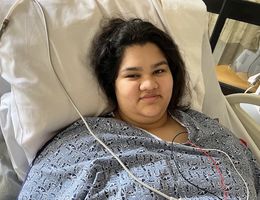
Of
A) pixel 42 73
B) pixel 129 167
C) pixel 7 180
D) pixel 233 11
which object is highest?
pixel 233 11

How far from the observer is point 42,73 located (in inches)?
49.7

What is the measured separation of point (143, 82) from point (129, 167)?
0.28m

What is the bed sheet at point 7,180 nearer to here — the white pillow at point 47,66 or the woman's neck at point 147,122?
the white pillow at point 47,66

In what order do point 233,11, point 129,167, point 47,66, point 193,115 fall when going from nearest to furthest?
point 129,167
point 47,66
point 193,115
point 233,11

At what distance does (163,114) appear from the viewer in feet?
4.62

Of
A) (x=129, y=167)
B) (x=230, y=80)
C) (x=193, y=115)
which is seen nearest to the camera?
(x=129, y=167)

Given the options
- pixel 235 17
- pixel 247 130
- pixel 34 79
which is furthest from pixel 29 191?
pixel 235 17

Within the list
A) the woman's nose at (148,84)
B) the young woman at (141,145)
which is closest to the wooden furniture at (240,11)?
the young woman at (141,145)

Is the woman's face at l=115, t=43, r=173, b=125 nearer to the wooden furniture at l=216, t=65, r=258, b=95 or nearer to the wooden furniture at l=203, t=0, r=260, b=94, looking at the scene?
the wooden furniture at l=203, t=0, r=260, b=94

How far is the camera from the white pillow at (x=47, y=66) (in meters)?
1.25

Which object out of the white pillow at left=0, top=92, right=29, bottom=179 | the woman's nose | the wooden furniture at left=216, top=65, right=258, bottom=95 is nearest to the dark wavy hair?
the woman's nose

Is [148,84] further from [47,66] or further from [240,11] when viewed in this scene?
[240,11]

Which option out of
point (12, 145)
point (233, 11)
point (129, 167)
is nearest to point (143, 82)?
point (129, 167)

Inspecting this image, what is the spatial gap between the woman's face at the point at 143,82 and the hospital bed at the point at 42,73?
12cm
